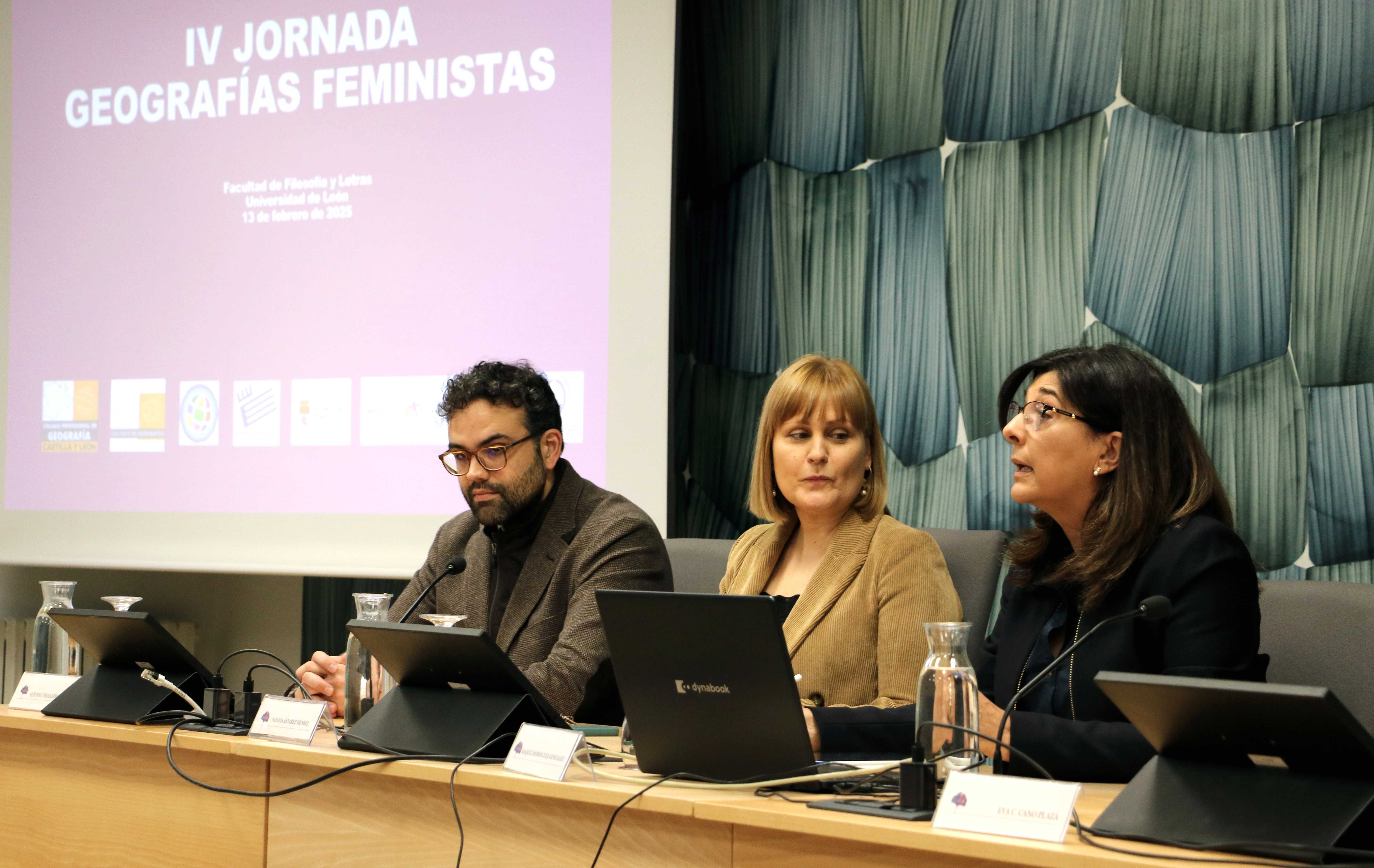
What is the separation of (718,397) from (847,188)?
618 mm

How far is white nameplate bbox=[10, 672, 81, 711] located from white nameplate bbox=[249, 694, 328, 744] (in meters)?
0.46

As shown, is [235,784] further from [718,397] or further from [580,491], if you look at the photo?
[718,397]

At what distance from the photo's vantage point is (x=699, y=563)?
8.25ft

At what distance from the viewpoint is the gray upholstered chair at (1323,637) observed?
71.1 inches

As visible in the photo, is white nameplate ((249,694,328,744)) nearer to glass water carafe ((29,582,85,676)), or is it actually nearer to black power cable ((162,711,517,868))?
black power cable ((162,711,517,868))

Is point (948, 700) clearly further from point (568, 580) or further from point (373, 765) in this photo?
point (568, 580)

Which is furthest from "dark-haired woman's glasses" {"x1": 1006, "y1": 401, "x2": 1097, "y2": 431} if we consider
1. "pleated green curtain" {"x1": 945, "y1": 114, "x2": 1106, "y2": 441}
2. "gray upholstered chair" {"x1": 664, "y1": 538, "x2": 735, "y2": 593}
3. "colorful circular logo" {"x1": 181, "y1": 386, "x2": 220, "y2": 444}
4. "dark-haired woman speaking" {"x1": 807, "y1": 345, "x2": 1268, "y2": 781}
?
"colorful circular logo" {"x1": 181, "y1": 386, "x2": 220, "y2": 444}

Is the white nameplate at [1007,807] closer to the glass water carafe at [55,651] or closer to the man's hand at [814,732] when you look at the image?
the man's hand at [814,732]

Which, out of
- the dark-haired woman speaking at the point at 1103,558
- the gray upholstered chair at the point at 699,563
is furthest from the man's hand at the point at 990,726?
the gray upholstered chair at the point at 699,563

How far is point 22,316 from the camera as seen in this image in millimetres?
3686

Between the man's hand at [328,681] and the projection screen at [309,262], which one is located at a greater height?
the projection screen at [309,262]

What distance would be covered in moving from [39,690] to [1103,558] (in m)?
1.65

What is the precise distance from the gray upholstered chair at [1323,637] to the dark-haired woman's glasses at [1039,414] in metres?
0.41

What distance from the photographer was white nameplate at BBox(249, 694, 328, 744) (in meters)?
1.67
